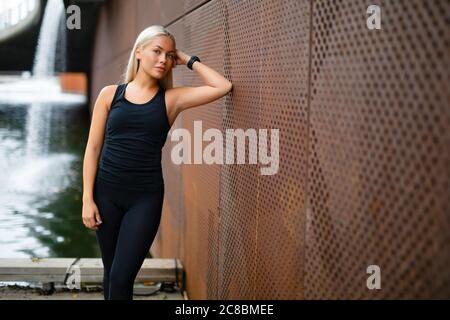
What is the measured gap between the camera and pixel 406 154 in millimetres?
1532

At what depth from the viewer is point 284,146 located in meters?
2.38

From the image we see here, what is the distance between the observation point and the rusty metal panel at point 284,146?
2193 mm

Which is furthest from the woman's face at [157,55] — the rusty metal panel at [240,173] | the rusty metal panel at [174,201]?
the rusty metal panel at [174,201]

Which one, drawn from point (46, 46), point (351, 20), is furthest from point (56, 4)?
point (351, 20)

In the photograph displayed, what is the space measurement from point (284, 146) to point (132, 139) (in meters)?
0.89

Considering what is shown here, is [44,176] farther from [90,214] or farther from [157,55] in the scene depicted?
[157,55]

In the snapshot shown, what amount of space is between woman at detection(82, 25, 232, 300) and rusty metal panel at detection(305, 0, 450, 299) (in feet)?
3.58

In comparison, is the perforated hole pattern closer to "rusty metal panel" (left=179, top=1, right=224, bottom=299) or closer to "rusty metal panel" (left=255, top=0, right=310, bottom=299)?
"rusty metal panel" (left=255, top=0, right=310, bottom=299)

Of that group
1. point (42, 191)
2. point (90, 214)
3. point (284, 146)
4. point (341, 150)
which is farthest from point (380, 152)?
point (42, 191)

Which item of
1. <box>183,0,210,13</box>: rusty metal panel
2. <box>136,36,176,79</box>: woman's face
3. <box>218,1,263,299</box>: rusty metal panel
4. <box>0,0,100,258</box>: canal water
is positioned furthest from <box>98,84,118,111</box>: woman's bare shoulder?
<box>0,0,100,258</box>: canal water

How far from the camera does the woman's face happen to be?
2986 mm

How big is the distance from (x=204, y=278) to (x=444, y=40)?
2914 millimetres
